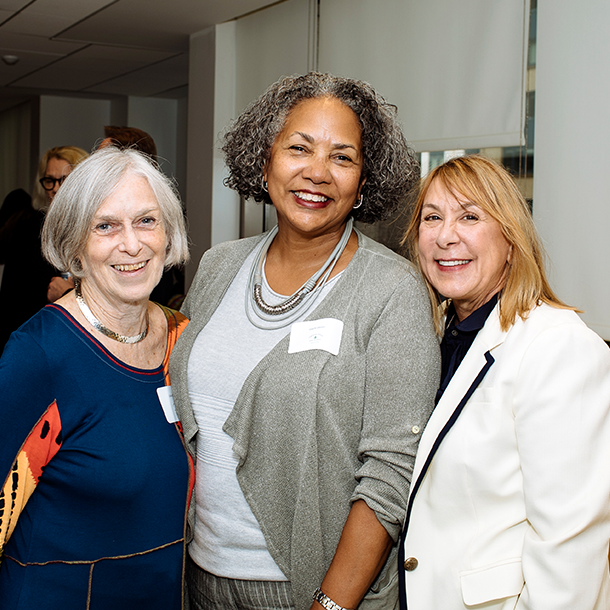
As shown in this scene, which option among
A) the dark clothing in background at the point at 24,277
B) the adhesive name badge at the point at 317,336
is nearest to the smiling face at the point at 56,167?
the dark clothing in background at the point at 24,277

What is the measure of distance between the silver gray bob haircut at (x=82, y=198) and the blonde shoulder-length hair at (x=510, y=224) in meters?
0.77

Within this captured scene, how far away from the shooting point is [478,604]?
54.3 inches

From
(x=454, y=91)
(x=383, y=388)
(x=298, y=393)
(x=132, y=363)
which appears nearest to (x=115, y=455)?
(x=132, y=363)

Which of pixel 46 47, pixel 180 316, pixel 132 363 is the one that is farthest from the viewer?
pixel 46 47

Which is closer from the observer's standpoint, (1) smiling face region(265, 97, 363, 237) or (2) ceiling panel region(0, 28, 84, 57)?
(1) smiling face region(265, 97, 363, 237)

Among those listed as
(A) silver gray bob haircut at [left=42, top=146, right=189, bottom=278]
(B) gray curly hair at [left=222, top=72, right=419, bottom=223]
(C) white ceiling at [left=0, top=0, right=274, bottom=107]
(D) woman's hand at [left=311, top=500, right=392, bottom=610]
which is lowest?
(D) woman's hand at [left=311, top=500, right=392, bottom=610]

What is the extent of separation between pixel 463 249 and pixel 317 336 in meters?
0.39

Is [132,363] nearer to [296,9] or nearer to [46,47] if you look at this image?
[296,9]

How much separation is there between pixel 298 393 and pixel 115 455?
44cm

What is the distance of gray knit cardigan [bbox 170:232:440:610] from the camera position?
1.44m

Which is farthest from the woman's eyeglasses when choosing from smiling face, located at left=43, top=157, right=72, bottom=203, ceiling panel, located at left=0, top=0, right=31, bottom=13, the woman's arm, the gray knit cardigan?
the woman's arm

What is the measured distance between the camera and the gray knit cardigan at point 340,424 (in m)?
1.44

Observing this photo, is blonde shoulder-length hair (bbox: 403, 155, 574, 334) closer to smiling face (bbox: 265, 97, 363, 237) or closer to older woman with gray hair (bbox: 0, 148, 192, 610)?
smiling face (bbox: 265, 97, 363, 237)

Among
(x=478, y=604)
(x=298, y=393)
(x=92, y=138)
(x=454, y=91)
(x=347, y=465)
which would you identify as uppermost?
(x=92, y=138)
